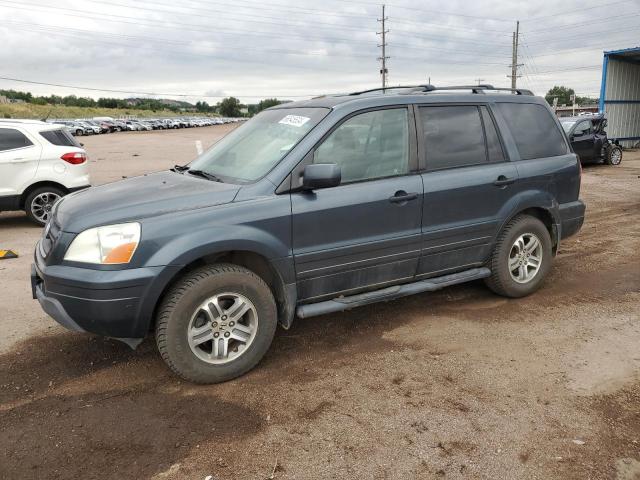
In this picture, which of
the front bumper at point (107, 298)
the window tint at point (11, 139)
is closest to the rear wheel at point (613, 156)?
the window tint at point (11, 139)

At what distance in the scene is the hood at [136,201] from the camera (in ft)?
11.2

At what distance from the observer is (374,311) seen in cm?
485

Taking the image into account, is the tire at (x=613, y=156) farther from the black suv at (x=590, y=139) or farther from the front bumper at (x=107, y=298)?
the front bumper at (x=107, y=298)

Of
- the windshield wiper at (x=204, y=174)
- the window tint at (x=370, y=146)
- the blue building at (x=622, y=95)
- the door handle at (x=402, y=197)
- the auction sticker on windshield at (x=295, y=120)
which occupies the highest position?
the blue building at (x=622, y=95)

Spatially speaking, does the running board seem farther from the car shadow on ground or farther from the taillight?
the car shadow on ground

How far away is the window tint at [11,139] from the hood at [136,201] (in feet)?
18.1

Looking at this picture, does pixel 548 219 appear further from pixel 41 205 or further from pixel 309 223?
pixel 41 205

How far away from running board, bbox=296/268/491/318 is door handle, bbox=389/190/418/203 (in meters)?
0.69

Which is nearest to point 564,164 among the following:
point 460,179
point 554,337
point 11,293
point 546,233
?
point 546,233

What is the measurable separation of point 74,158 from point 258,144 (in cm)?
598

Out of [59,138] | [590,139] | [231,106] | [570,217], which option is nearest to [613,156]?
[590,139]

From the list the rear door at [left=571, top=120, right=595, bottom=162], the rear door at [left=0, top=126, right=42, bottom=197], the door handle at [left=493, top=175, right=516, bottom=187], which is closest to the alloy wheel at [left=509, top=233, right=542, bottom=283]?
the door handle at [left=493, top=175, right=516, bottom=187]

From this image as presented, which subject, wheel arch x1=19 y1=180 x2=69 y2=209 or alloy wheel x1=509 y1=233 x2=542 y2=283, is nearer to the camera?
alloy wheel x1=509 y1=233 x2=542 y2=283

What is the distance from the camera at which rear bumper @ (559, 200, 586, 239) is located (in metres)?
5.25
